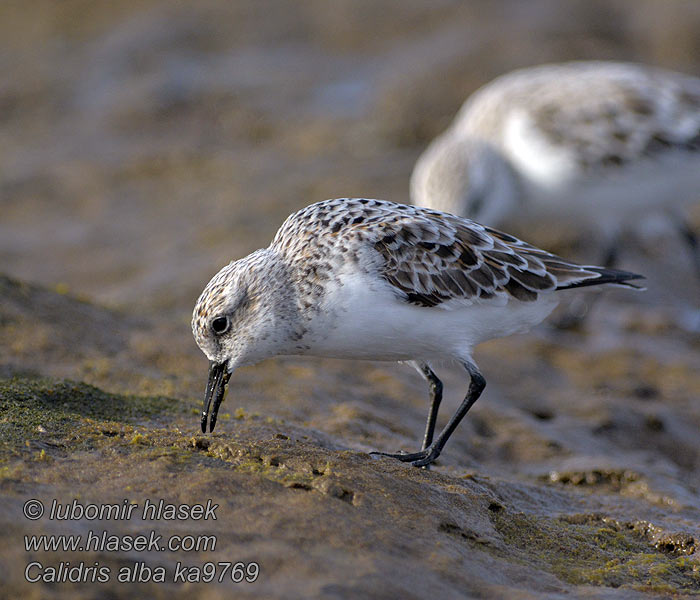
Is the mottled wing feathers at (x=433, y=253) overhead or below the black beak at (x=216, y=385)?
overhead

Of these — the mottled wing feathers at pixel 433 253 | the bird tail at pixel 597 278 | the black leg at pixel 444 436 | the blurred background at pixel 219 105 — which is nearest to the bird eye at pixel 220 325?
the mottled wing feathers at pixel 433 253

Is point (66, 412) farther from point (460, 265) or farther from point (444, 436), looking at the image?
point (460, 265)

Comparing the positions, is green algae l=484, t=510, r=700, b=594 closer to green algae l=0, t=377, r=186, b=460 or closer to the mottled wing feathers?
the mottled wing feathers

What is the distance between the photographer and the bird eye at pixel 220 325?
5957mm

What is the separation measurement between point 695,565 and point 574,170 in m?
6.24

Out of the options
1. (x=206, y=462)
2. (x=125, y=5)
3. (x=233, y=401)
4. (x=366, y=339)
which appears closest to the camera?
(x=206, y=462)

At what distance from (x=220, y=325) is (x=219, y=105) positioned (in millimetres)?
11503

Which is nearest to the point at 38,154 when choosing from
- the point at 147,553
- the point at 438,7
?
the point at 438,7

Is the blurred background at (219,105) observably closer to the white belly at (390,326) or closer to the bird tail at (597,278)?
the white belly at (390,326)

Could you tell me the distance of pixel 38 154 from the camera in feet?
51.9

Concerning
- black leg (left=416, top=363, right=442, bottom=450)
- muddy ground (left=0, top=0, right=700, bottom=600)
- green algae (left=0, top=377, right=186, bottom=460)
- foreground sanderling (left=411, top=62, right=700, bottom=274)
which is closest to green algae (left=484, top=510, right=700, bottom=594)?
muddy ground (left=0, top=0, right=700, bottom=600)

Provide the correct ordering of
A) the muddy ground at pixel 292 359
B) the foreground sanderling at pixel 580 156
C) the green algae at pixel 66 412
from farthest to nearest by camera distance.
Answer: the foreground sanderling at pixel 580 156
the green algae at pixel 66 412
the muddy ground at pixel 292 359

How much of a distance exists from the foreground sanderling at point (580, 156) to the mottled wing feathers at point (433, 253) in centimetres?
373

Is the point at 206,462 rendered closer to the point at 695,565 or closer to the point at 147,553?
the point at 147,553
